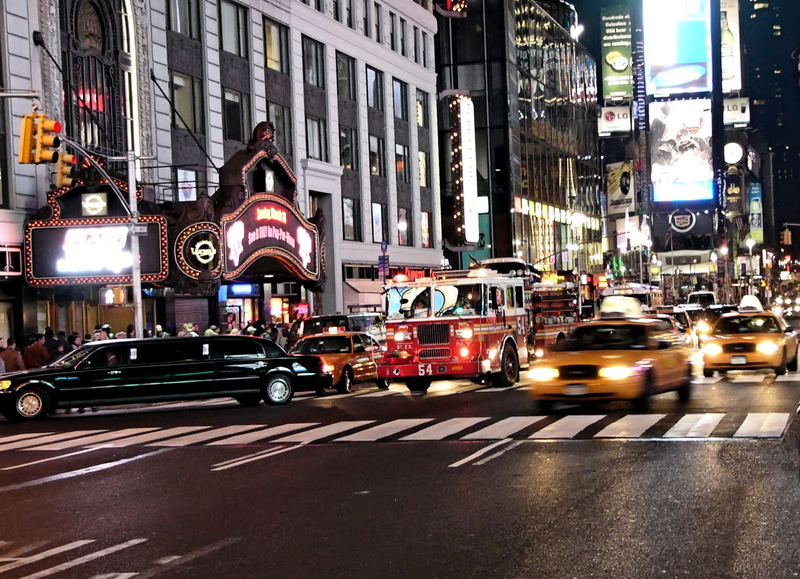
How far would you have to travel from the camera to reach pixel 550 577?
7.74 metres

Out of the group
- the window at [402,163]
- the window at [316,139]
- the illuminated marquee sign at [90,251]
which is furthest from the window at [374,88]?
the illuminated marquee sign at [90,251]

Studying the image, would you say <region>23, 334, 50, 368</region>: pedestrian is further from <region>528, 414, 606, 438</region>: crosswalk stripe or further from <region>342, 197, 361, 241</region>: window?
<region>342, 197, 361, 241</region>: window

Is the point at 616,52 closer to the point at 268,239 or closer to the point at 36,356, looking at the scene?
the point at 268,239

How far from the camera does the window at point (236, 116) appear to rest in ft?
143

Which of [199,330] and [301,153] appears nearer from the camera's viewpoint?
[199,330]

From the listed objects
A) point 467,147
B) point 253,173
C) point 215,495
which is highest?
point 467,147

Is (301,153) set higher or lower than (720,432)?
higher

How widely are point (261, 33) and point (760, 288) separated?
6429 inches

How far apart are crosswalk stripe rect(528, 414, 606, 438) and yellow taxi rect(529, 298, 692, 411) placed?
0.54 m

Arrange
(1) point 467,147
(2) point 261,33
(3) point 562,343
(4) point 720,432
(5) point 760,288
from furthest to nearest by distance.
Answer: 1. (5) point 760,288
2. (1) point 467,147
3. (2) point 261,33
4. (3) point 562,343
5. (4) point 720,432

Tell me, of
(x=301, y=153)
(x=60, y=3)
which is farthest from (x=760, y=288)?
(x=60, y=3)

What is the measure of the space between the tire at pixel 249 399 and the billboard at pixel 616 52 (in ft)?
520

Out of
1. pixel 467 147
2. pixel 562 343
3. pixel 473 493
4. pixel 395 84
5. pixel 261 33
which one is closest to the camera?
pixel 473 493

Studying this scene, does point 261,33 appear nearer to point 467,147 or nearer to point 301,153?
point 301,153
